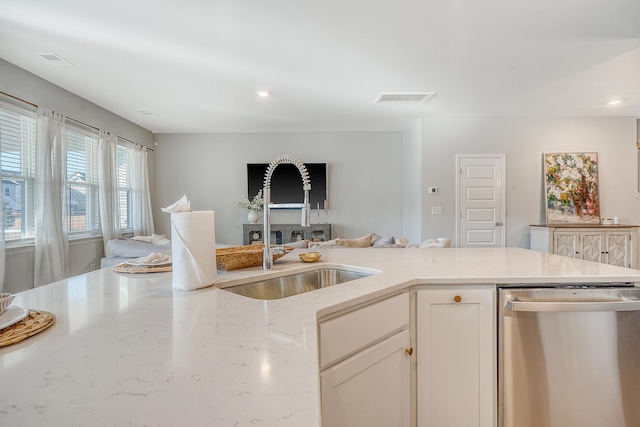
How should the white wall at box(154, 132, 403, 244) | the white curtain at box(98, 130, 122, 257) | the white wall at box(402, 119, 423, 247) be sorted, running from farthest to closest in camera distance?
the white wall at box(154, 132, 403, 244), the white wall at box(402, 119, 423, 247), the white curtain at box(98, 130, 122, 257)

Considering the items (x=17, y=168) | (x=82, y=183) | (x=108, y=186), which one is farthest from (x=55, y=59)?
(x=108, y=186)

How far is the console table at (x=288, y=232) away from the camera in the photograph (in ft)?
19.5

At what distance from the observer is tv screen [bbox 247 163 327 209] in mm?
6074

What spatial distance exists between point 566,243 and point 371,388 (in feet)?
15.5

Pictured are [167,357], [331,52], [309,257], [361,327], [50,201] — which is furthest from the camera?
[50,201]

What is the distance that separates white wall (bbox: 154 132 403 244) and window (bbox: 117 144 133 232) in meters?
0.80

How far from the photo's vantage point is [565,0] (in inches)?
90.6

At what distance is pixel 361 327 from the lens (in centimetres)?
111

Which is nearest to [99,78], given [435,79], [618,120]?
[435,79]

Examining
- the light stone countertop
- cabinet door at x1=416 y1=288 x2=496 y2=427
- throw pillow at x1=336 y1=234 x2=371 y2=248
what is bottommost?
cabinet door at x1=416 y1=288 x2=496 y2=427

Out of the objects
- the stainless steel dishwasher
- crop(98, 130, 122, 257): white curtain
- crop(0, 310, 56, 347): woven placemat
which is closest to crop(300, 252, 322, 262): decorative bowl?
the stainless steel dishwasher

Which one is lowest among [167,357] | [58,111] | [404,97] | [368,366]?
[368,366]

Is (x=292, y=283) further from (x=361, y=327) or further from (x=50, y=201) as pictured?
(x=50, y=201)

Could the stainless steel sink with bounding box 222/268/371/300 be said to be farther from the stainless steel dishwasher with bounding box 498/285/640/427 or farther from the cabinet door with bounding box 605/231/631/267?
the cabinet door with bounding box 605/231/631/267
